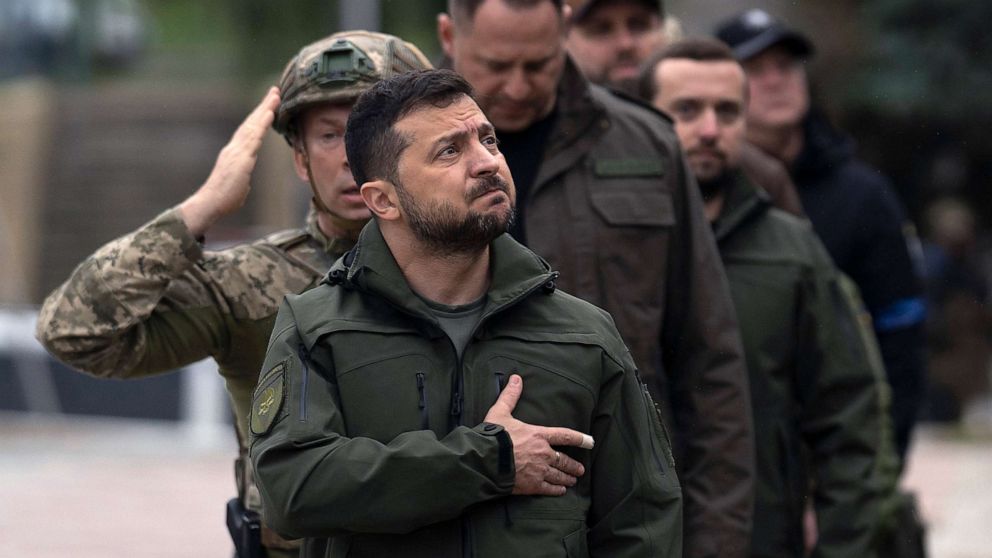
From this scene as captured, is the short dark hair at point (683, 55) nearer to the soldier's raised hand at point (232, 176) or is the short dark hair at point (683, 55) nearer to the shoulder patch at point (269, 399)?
the soldier's raised hand at point (232, 176)

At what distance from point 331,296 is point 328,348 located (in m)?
0.12

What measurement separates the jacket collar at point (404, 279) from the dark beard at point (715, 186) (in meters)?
1.87

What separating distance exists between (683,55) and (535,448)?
Result: 2.47m

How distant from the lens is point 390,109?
3.46m

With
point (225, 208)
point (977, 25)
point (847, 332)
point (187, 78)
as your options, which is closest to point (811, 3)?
point (977, 25)

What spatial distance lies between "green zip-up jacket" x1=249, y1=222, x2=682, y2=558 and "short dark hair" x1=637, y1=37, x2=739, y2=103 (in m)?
2.13

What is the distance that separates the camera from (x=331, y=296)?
344 centimetres

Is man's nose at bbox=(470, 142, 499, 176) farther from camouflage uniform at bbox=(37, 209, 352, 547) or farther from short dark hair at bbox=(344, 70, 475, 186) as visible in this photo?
camouflage uniform at bbox=(37, 209, 352, 547)

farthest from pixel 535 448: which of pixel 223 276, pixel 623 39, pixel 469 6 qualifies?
pixel 623 39

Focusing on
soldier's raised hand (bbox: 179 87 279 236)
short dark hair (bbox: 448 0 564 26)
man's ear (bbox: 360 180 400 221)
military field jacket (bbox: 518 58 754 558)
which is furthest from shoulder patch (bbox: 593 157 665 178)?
man's ear (bbox: 360 180 400 221)

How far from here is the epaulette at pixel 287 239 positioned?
426 centimetres

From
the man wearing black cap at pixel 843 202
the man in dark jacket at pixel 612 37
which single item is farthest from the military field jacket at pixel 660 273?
the man wearing black cap at pixel 843 202

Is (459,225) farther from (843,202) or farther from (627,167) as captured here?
(843,202)

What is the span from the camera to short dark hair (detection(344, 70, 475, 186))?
3.45m
